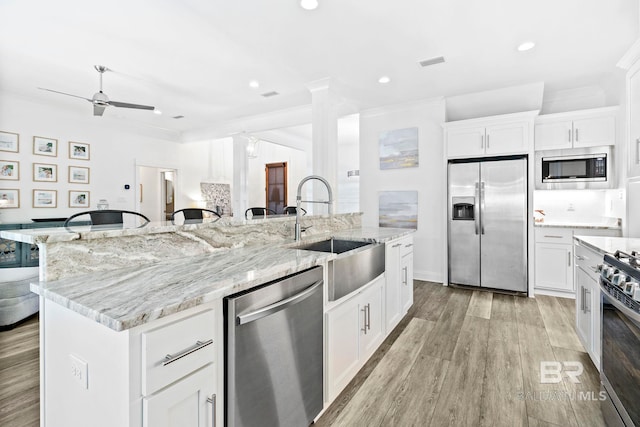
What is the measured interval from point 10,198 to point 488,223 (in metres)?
6.86

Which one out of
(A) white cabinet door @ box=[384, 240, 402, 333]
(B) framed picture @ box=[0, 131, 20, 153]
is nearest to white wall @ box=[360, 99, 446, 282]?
(A) white cabinet door @ box=[384, 240, 402, 333]

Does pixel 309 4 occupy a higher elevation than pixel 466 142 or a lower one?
higher

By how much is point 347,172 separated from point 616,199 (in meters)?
5.18

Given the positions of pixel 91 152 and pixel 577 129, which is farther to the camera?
pixel 91 152

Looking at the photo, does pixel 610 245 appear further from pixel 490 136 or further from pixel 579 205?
pixel 579 205

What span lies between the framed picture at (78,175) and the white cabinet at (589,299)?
274 inches

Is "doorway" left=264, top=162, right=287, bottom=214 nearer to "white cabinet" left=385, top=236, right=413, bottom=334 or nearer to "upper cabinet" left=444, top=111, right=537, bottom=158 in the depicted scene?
"upper cabinet" left=444, top=111, right=537, bottom=158

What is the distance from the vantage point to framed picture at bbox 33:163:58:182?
15.9ft

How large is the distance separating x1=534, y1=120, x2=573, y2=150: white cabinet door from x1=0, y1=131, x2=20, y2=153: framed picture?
7.48m

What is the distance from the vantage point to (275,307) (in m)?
1.23

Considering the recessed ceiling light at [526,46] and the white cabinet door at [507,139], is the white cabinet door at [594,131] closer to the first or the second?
the white cabinet door at [507,139]

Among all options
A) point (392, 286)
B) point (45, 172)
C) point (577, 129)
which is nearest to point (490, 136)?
point (577, 129)

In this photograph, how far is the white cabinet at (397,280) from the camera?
8.39ft

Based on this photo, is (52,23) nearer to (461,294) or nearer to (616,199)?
(461,294)
